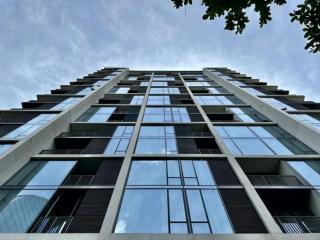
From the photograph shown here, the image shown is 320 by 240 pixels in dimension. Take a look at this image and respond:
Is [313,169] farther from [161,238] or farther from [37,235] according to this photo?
[37,235]

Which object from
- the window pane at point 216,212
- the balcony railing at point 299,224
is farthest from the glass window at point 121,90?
the balcony railing at point 299,224

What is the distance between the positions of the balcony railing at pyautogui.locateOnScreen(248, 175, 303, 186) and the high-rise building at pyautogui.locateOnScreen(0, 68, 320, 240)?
61 millimetres

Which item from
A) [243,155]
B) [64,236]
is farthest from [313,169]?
[64,236]

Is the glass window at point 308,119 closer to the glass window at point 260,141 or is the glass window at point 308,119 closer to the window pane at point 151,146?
the glass window at point 260,141

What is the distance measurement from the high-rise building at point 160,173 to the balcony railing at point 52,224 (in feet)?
0.13

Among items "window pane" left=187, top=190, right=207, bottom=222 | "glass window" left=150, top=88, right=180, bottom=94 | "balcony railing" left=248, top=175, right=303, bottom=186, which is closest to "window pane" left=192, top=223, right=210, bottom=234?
"window pane" left=187, top=190, right=207, bottom=222

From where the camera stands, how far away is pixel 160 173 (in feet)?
44.0

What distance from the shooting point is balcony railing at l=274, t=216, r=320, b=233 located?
1070cm

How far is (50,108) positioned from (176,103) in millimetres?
13272

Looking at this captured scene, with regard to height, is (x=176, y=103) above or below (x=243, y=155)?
above

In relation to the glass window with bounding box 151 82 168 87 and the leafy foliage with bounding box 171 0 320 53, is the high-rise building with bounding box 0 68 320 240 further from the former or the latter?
the glass window with bounding box 151 82 168 87

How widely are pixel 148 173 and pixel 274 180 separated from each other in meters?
7.56

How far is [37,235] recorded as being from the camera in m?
8.52

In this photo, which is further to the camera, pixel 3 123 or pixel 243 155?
pixel 3 123
